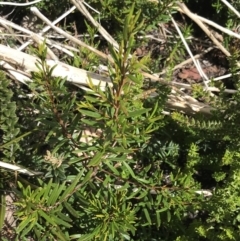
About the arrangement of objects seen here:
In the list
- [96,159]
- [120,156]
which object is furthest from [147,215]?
[96,159]

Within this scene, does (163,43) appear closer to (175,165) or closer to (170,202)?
(175,165)

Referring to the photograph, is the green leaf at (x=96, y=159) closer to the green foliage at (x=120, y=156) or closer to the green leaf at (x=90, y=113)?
the green foliage at (x=120, y=156)

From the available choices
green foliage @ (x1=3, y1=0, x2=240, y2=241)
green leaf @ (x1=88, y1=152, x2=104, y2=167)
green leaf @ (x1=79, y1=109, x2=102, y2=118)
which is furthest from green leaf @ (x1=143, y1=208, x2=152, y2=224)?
green leaf @ (x1=79, y1=109, x2=102, y2=118)

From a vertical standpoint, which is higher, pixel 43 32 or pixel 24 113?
pixel 43 32

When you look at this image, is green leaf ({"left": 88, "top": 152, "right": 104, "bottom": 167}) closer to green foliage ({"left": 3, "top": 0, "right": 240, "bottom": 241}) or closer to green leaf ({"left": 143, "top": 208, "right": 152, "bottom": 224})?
green foliage ({"left": 3, "top": 0, "right": 240, "bottom": 241})

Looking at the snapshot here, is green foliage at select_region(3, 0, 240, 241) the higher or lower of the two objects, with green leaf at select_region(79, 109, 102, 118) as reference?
lower

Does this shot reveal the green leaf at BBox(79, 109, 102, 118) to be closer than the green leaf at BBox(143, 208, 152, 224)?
Yes

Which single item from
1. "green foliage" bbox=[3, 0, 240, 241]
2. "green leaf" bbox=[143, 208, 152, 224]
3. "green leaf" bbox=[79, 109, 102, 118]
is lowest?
"green leaf" bbox=[143, 208, 152, 224]

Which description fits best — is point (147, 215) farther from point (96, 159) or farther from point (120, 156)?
point (96, 159)

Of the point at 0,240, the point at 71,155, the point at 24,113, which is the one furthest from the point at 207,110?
the point at 0,240

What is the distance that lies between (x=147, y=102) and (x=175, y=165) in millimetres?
313

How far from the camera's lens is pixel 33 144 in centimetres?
209

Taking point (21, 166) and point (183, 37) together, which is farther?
point (183, 37)

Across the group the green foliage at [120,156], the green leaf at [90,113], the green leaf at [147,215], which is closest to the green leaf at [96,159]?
the green foliage at [120,156]
